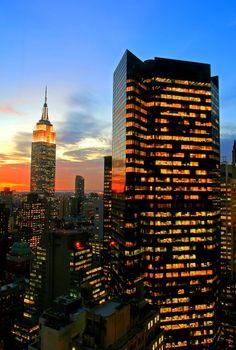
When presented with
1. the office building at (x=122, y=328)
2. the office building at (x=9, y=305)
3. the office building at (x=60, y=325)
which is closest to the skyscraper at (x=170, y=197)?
the office building at (x=9, y=305)

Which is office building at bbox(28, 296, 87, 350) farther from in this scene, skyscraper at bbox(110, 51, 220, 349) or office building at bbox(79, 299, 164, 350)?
skyscraper at bbox(110, 51, 220, 349)

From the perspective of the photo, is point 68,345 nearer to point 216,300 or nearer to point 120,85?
point 216,300

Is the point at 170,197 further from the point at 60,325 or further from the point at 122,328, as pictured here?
the point at 60,325

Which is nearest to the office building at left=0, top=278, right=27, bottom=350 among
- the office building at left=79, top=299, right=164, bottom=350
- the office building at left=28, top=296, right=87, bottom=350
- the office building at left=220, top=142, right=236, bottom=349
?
the office building at left=220, top=142, right=236, bottom=349

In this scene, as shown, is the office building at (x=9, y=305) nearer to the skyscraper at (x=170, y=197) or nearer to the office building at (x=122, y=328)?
the skyscraper at (x=170, y=197)

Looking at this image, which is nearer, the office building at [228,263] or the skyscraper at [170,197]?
the skyscraper at [170,197]

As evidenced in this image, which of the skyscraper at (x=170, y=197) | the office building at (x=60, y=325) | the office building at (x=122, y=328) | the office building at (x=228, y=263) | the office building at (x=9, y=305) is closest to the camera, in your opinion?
the office building at (x=122, y=328)

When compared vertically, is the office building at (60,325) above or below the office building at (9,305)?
above

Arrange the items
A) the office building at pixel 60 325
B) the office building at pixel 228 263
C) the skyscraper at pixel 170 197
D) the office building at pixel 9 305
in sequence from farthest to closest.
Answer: the office building at pixel 9 305 → the office building at pixel 228 263 → the skyscraper at pixel 170 197 → the office building at pixel 60 325

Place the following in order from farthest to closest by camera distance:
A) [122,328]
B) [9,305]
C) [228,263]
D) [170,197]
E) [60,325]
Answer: [228,263]
[9,305]
[170,197]
[60,325]
[122,328]

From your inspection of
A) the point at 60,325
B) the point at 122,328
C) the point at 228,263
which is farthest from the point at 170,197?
→ the point at 228,263
